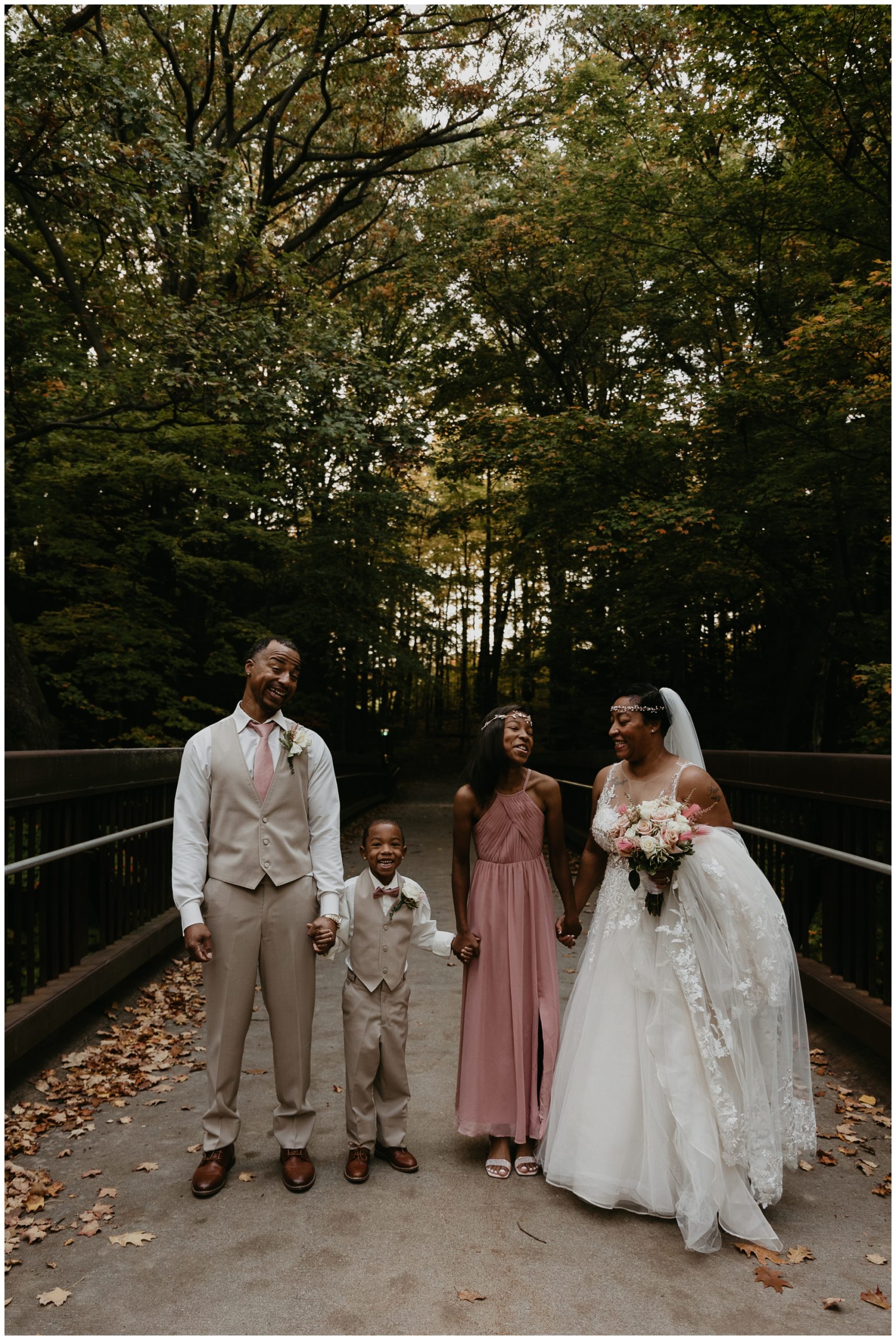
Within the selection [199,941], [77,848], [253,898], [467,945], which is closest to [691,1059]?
[467,945]

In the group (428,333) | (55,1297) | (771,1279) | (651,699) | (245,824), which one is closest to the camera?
(55,1297)

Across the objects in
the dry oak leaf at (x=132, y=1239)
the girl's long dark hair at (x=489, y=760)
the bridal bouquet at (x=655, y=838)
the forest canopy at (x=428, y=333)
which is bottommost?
the dry oak leaf at (x=132, y=1239)

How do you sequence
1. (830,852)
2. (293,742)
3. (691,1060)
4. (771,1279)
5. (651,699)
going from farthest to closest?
(830,852) < (651,699) < (293,742) < (691,1060) < (771,1279)

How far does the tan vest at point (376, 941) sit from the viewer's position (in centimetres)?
358

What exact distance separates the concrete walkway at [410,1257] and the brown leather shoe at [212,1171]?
1.6 inches

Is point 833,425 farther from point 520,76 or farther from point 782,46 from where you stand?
point 520,76

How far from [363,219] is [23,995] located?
16.2 m

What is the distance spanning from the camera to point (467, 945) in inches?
145

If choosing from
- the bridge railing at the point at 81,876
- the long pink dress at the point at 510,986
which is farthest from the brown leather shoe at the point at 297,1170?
the bridge railing at the point at 81,876

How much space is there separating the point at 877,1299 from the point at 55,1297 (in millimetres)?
2507

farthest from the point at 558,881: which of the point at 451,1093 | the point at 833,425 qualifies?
the point at 833,425

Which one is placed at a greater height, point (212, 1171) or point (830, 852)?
point (830, 852)

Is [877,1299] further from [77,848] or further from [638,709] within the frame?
[77,848]

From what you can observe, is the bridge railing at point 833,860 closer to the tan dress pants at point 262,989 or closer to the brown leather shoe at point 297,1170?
the tan dress pants at point 262,989
